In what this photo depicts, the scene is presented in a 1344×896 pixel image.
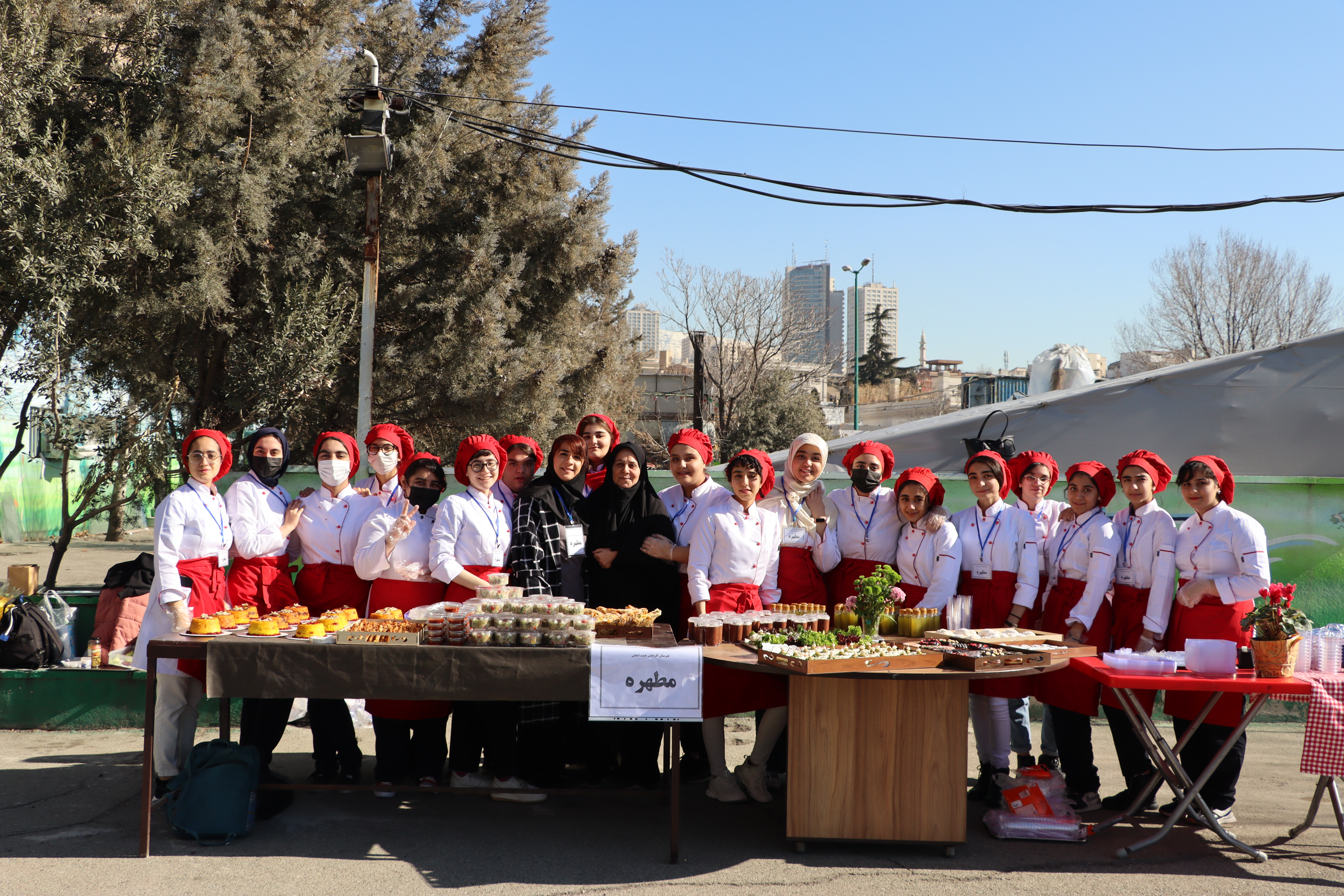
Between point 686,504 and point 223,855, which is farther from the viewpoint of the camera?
point 686,504

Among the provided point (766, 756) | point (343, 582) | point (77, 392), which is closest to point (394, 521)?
point (343, 582)

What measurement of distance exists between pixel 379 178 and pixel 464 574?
4750 mm

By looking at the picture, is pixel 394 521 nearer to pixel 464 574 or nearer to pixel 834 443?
pixel 464 574

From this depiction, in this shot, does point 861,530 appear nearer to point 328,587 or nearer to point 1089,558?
point 1089,558

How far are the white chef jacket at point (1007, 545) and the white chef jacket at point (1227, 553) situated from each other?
674 mm

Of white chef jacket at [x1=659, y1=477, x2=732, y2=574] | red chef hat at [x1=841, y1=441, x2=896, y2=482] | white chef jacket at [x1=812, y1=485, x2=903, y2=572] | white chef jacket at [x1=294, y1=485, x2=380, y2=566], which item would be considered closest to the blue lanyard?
white chef jacket at [x1=294, y1=485, x2=380, y2=566]

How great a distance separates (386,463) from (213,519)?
861 millimetres

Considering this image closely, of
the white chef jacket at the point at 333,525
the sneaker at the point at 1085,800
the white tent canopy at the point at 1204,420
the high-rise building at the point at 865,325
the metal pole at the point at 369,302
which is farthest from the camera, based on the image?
the high-rise building at the point at 865,325

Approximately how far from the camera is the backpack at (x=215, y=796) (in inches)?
167

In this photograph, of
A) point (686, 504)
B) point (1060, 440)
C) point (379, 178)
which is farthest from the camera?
point (1060, 440)

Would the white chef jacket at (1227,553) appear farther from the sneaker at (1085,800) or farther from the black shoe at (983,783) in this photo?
the black shoe at (983,783)

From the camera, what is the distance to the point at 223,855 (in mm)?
4109

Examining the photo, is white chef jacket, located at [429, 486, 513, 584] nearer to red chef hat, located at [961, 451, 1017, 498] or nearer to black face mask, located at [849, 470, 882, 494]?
black face mask, located at [849, 470, 882, 494]

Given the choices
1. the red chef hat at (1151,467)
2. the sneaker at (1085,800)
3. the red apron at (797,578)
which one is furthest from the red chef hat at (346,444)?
the sneaker at (1085,800)
